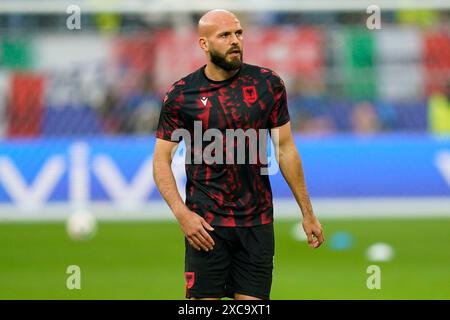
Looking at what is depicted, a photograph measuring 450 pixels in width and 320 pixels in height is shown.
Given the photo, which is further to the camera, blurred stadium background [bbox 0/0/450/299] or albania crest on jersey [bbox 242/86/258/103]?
blurred stadium background [bbox 0/0/450/299]

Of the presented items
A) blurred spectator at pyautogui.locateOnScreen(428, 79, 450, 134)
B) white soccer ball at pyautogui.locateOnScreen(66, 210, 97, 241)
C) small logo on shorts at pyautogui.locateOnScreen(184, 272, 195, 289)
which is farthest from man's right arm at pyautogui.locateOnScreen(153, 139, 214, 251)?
blurred spectator at pyautogui.locateOnScreen(428, 79, 450, 134)

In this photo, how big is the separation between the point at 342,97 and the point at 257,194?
9.38m

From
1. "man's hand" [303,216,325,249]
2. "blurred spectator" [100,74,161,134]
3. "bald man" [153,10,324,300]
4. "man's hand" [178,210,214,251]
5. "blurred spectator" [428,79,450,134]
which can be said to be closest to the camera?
"man's hand" [178,210,214,251]

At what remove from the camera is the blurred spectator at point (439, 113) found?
14477 millimetres

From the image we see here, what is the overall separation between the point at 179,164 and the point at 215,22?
5.72 m

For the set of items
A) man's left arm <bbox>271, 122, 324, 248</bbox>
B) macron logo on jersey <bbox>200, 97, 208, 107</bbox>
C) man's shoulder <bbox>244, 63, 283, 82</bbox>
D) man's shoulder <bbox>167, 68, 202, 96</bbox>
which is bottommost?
man's left arm <bbox>271, 122, 324, 248</bbox>

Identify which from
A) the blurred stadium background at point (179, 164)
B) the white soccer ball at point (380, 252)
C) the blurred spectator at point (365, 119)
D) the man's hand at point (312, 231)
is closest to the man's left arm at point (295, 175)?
the man's hand at point (312, 231)

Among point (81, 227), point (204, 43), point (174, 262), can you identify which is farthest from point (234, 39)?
point (81, 227)

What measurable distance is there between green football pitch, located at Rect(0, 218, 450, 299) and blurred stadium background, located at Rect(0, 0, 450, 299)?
0.03 metres

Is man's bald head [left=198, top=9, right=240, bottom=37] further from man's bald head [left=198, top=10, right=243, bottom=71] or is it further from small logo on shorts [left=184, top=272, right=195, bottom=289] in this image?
small logo on shorts [left=184, top=272, right=195, bottom=289]

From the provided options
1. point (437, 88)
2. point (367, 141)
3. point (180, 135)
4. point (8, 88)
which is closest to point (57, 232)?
point (8, 88)

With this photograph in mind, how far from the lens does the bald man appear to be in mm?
5598

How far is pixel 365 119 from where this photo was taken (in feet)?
47.0

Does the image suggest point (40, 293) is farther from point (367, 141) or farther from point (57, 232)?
point (367, 141)
